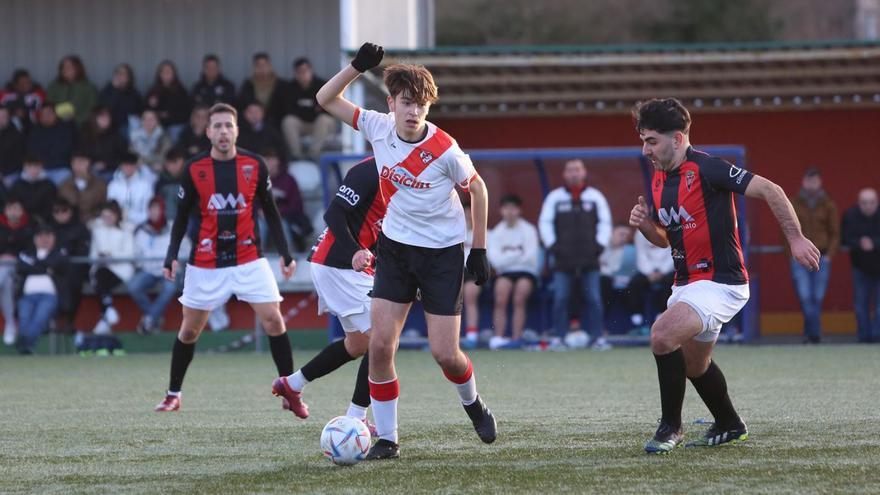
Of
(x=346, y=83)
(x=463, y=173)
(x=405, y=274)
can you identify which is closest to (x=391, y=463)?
(x=405, y=274)

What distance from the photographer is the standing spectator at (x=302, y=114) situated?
53.3 feet

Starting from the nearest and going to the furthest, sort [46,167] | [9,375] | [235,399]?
[235,399] → [9,375] → [46,167]

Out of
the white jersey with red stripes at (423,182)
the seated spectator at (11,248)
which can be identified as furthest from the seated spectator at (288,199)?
the white jersey with red stripes at (423,182)

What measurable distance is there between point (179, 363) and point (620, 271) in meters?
7.30

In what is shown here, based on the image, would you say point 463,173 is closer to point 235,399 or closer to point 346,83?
point 346,83

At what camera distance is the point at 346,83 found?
20.0ft

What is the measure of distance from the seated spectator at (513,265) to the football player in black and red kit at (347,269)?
23.4ft

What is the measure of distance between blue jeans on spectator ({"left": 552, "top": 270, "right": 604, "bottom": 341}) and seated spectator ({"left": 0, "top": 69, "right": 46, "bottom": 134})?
7032 millimetres

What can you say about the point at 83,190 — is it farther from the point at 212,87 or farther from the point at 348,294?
the point at 348,294

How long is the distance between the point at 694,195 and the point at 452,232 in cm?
109

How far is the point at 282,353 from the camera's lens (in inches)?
332

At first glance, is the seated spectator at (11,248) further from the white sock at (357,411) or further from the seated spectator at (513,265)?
the white sock at (357,411)

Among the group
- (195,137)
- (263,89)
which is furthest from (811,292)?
(195,137)

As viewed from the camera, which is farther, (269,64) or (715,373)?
(269,64)
